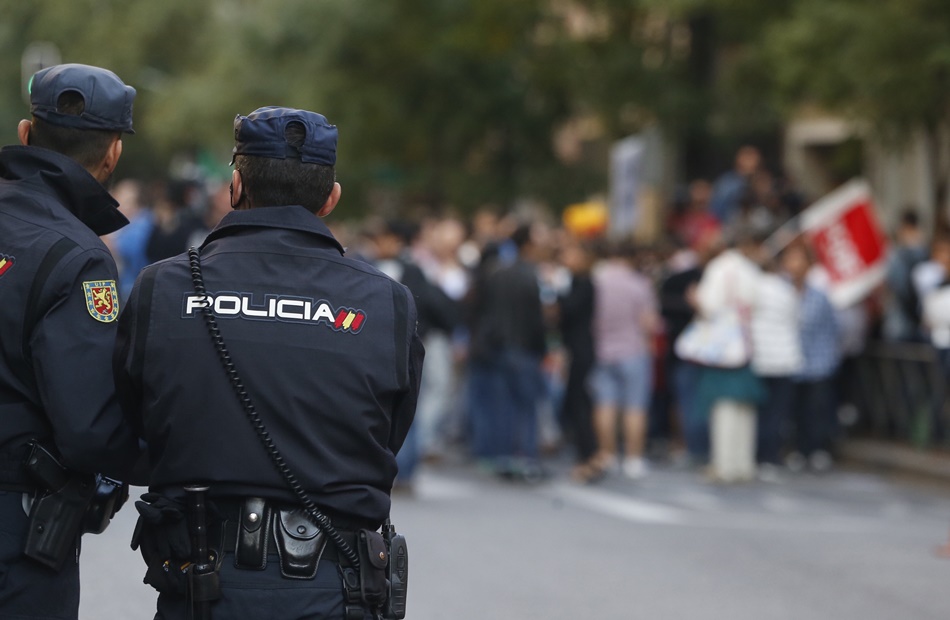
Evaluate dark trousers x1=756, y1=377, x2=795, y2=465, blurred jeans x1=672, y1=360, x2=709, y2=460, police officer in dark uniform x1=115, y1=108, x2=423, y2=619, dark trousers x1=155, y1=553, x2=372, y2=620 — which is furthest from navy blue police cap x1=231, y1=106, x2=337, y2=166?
blurred jeans x1=672, y1=360, x2=709, y2=460

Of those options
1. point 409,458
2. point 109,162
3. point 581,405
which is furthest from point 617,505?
point 109,162

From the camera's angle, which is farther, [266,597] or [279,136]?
[279,136]

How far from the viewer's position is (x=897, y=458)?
46.2 feet

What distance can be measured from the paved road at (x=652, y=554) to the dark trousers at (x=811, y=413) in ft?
3.99

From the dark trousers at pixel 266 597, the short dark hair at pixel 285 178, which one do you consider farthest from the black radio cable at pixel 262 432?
the short dark hair at pixel 285 178

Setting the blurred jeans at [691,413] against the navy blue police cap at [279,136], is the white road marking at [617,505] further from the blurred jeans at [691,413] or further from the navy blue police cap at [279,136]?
the navy blue police cap at [279,136]

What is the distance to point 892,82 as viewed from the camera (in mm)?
14062

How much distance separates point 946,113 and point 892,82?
3.90ft

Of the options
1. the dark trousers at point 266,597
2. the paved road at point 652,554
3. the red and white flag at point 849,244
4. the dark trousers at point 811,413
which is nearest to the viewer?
the dark trousers at point 266,597

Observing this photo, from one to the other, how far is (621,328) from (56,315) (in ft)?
32.8

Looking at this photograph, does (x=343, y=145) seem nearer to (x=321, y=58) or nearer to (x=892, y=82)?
(x=321, y=58)

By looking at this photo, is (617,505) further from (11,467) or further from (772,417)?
(11,467)

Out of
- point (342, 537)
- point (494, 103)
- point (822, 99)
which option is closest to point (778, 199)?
point (822, 99)

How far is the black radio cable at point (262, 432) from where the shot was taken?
3.30 meters
